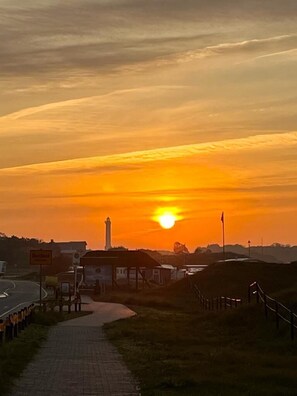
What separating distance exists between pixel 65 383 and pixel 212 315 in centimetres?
2254

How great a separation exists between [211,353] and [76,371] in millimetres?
4814

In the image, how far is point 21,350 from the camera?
22.2 m

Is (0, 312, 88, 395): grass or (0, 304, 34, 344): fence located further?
(0, 304, 34, 344): fence

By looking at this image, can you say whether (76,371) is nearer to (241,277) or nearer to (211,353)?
(211,353)

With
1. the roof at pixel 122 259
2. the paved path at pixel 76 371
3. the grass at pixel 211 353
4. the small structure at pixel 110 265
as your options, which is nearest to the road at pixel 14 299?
the small structure at pixel 110 265

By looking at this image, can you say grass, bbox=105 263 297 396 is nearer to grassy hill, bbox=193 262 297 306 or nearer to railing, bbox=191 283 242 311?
railing, bbox=191 283 242 311

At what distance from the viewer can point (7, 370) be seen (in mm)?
17828

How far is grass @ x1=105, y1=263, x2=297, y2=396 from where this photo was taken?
1608 centimetres

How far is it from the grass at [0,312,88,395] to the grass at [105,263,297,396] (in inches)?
90.6

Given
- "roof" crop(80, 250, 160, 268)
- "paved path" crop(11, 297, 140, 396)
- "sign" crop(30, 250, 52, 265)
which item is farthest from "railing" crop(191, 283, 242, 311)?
"roof" crop(80, 250, 160, 268)

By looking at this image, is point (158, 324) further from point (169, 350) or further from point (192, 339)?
point (169, 350)

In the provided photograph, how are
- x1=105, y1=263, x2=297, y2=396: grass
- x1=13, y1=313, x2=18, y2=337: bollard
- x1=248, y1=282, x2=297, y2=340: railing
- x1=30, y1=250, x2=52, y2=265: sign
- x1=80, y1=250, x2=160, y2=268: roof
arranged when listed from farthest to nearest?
x1=80, y1=250, x2=160, y2=268: roof → x1=30, y1=250, x2=52, y2=265: sign → x1=13, y1=313, x2=18, y2=337: bollard → x1=248, y1=282, x2=297, y2=340: railing → x1=105, y1=263, x2=297, y2=396: grass

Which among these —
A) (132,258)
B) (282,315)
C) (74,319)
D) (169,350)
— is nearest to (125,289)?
(132,258)

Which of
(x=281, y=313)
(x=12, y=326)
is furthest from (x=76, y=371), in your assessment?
(x=281, y=313)
